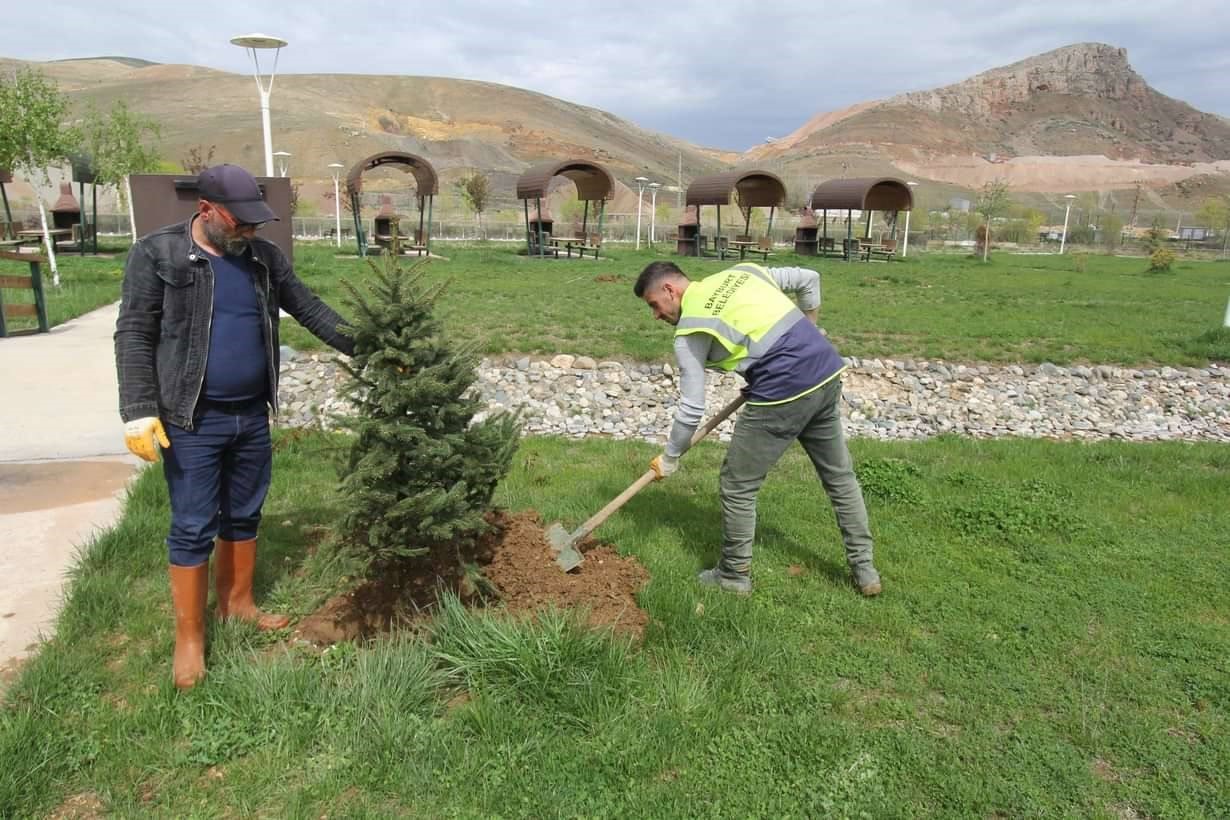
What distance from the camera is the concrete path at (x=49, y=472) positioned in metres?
3.60

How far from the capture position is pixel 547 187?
23.4 metres

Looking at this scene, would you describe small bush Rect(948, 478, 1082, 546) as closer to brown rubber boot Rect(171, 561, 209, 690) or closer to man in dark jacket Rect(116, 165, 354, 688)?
man in dark jacket Rect(116, 165, 354, 688)

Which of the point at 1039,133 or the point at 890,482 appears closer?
the point at 890,482

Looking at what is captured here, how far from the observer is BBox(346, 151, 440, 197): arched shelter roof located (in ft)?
72.4

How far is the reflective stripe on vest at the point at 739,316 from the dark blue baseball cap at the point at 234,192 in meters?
1.85

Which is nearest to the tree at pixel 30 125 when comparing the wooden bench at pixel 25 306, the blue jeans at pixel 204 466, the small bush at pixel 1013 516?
the wooden bench at pixel 25 306

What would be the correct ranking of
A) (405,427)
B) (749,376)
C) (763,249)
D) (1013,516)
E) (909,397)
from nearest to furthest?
(405,427)
(749,376)
(1013,516)
(909,397)
(763,249)

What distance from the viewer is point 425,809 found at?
2.46m

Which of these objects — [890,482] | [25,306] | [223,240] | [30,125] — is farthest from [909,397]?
[30,125]

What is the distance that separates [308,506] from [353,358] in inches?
77.9

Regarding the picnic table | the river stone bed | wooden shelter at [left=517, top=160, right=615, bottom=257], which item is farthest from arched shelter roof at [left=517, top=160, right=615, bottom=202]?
the river stone bed

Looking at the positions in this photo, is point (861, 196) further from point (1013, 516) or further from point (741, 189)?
point (1013, 516)

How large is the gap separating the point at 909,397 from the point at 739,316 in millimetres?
6655

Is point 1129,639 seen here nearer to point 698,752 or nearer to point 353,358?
point 698,752
